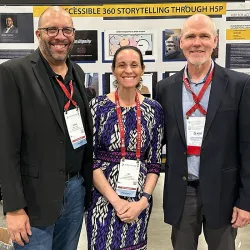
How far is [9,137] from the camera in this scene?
176 centimetres

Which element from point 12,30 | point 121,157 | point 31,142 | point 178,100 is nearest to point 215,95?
point 178,100

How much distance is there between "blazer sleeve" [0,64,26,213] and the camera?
1.76m

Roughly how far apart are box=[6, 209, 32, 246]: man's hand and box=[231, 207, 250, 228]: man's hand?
1.17 metres

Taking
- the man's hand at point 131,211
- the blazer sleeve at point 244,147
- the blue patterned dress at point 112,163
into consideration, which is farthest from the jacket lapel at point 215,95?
the man's hand at point 131,211

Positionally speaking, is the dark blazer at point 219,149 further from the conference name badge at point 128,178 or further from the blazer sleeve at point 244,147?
the conference name badge at point 128,178

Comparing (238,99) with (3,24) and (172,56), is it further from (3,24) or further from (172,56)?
(3,24)

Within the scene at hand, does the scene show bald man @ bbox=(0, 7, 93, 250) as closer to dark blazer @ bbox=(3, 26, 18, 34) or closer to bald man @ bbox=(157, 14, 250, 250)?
bald man @ bbox=(157, 14, 250, 250)

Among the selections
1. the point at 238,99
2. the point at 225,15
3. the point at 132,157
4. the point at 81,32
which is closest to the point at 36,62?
the point at 132,157

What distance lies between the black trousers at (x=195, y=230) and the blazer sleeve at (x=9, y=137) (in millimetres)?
993

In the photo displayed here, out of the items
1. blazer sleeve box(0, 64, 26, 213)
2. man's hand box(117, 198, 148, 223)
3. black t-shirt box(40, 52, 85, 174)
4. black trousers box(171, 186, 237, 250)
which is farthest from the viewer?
black trousers box(171, 186, 237, 250)

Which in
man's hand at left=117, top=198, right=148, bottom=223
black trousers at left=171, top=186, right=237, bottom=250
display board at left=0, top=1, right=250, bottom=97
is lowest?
black trousers at left=171, top=186, right=237, bottom=250

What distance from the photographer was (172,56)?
11.3 feet

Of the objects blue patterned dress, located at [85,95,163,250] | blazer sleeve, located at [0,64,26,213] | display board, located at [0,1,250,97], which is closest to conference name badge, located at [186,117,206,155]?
→ blue patterned dress, located at [85,95,163,250]

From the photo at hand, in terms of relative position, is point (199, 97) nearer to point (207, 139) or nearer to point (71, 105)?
point (207, 139)
